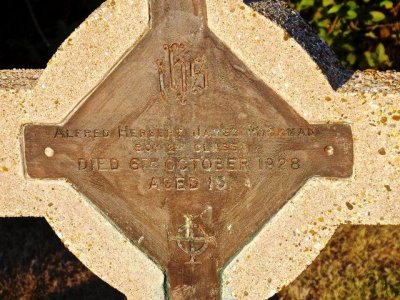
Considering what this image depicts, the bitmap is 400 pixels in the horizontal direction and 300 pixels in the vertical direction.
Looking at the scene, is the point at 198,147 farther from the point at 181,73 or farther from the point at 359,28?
the point at 359,28

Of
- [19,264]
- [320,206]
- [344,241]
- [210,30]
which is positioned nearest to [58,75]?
[210,30]

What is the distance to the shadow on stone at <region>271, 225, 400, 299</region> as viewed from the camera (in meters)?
3.20

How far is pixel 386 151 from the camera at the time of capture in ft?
6.77

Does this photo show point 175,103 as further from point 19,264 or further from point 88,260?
point 19,264

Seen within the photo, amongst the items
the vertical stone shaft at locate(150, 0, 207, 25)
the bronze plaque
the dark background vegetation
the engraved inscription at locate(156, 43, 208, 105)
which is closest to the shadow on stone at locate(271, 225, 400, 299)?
the dark background vegetation

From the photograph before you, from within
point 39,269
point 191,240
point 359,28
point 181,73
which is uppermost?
point 181,73

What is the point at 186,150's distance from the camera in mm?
2088

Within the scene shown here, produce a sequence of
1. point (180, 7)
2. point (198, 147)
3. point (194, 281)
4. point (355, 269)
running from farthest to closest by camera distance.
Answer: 1. point (355, 269)
2. point (194, 281)
3. point (198, 147)
4. point (180, 7)

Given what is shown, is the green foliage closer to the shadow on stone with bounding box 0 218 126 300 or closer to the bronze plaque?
the bronze plaque

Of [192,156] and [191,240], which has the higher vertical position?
[192,156]

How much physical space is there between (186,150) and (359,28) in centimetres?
198

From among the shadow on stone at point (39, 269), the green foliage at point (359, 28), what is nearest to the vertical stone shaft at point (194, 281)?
the shadow on stone at point (39, 269)

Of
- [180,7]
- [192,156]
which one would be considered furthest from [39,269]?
[180,7]

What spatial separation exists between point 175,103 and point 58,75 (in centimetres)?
44
